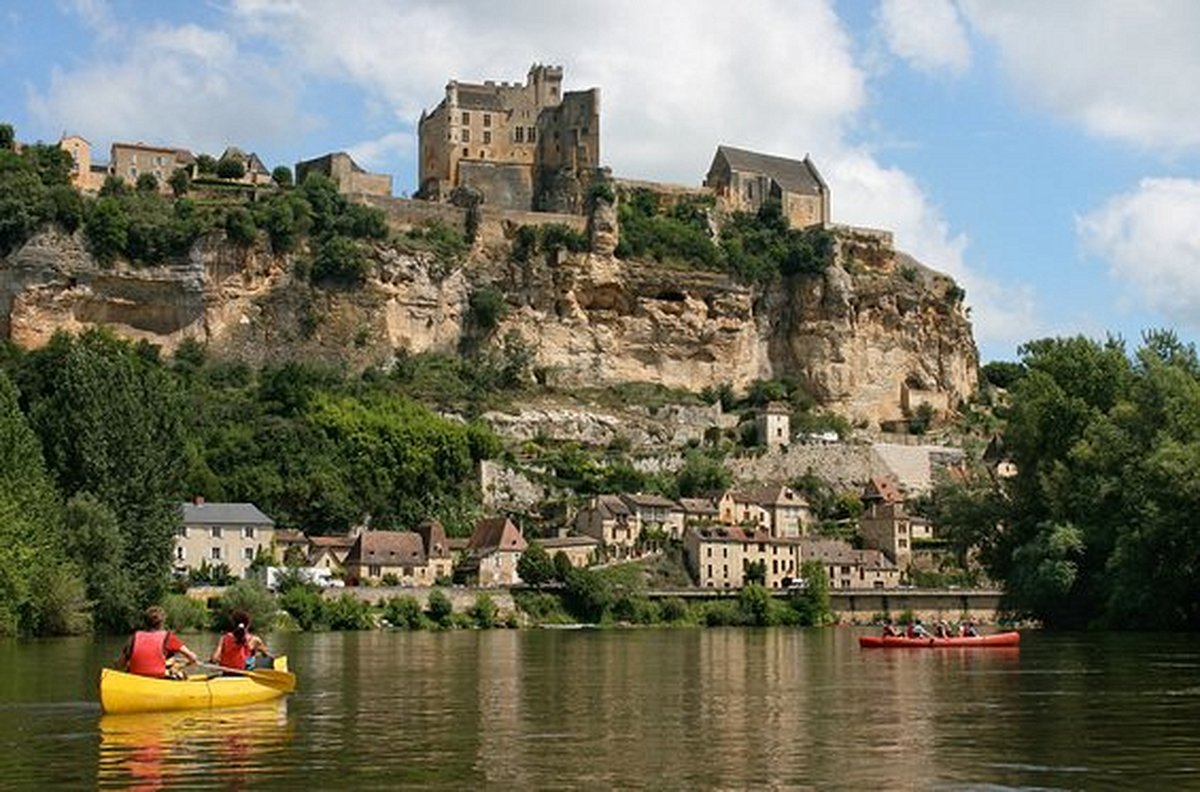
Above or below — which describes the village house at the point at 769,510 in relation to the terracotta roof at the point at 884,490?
below

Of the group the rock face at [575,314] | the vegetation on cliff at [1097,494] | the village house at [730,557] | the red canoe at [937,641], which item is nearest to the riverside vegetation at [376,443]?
the vegetation on cliff at [1097,494]

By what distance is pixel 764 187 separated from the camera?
126 metres

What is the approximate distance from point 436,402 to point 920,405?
40219 millimetres

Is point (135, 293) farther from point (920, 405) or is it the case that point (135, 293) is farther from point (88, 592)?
point (920, 405)

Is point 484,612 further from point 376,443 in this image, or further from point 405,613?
point 376,443

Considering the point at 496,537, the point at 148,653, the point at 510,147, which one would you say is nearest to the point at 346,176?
the point at 510,147

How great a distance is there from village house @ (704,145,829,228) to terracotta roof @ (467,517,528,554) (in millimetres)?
43140

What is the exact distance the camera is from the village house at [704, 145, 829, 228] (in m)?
124

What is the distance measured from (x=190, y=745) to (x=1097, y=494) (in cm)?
4002

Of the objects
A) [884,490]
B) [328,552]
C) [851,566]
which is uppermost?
[884,490]

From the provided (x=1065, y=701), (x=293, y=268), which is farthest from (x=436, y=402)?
(x=1065, y=701)

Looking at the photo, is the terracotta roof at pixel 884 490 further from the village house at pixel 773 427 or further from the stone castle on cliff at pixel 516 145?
the stone castle on cliff at pixel 516 145

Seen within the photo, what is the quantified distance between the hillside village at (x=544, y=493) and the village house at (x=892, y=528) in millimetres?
107

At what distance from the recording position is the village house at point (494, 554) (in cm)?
8269
